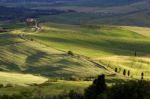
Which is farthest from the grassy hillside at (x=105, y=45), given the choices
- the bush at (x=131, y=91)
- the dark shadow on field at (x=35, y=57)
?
the bush at (x=131, y=91)

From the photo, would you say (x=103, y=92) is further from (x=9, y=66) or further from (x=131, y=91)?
(x=9, y=66)

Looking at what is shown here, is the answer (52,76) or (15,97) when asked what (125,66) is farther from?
(15,97)

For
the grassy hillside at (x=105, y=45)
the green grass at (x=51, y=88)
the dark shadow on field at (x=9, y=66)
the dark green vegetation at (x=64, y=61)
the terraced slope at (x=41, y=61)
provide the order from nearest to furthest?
1. the green grass at (x=51, y=88)
2. the dark green vegetation at (x=64, y=61)
3. the terraced slope at (x=41, y=61)
4. the dark shadow on field at (x=9, y=66)
5. the grassy hillside at (x=105, y=45)

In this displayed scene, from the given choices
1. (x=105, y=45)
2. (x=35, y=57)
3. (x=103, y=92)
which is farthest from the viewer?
(x=105, y=45)

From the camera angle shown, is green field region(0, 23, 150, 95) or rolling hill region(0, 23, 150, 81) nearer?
green field region(0, 23, 150, 95)

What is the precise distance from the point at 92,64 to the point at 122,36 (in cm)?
5886

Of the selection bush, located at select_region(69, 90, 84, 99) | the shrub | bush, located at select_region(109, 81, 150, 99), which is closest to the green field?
bush, located at select_region(69, 90, 84, 99)

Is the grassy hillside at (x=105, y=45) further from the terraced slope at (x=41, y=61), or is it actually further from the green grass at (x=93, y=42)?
the terraced slope at (x=41, y=61)

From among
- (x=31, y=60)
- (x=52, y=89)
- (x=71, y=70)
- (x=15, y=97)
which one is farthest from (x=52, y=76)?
(x=15, y=97)

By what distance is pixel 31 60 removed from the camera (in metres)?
143

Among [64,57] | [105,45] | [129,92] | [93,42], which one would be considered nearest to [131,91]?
[129,92]

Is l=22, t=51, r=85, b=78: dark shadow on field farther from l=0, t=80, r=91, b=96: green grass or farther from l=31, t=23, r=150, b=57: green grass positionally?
l=0, t=80, r=91, b=96: green grass

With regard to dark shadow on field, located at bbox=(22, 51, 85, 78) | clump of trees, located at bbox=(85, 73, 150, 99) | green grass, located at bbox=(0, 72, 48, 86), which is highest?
clump of trees, located at bbox=(85, 73, 150, 99)

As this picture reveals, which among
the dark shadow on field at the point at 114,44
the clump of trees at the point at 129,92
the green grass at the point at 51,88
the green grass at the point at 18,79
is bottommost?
the dark shadow on field at the point at 114,44
